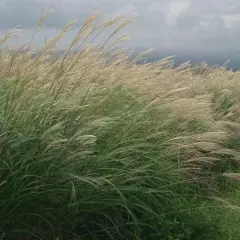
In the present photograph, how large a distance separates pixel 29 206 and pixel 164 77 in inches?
159

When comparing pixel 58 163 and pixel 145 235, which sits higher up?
pixel 58 163

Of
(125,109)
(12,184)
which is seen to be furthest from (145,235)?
(125,109)

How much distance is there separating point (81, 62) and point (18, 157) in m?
1.70

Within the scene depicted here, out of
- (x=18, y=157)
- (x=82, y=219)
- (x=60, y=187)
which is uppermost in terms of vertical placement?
(x=18, y=157)

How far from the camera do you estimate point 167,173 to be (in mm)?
4785

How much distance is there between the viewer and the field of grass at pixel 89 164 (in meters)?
3.81

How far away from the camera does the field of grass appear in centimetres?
381

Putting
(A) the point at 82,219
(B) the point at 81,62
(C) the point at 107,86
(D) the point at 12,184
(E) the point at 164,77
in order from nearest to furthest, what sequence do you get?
1. (D) the point at 12,184
2. (A) the point at 82,219
3. (B) the point at 81,62
4. (C) the point at 107,86
5. (E) the point at 164,77

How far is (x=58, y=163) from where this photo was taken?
3.90m

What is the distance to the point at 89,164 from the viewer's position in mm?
4137

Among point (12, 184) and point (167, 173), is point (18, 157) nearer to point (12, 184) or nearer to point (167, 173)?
point (12, 184)

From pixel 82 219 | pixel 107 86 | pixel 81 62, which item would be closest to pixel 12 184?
pixel 82 219

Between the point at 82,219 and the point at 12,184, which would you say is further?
the point at 82,219

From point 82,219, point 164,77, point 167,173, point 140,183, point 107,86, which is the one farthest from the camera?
point 164,77
